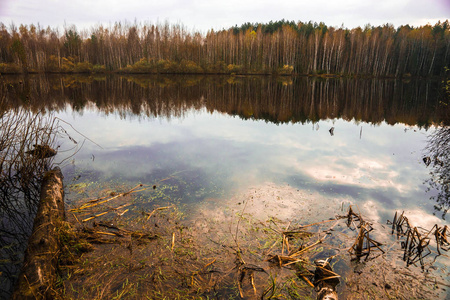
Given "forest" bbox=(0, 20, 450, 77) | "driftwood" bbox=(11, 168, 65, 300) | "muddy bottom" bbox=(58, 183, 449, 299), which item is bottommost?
"muddy bottom" bbox=(58, 183, 449, 299)

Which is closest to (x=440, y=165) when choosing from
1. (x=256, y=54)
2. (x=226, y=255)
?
(x=226, y=255)

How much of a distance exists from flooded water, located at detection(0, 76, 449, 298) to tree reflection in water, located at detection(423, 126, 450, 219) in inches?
2.6

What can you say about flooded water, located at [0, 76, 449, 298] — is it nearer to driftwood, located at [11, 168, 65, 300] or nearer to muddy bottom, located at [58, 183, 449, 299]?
muddy bottom, located at [58, 183, 449, 299]

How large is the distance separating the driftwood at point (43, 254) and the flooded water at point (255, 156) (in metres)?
0.98

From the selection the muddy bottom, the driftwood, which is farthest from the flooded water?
the driftwood

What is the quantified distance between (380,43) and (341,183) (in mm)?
74498

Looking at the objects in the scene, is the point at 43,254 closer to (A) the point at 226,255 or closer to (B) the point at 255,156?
(A) the point at 226,255

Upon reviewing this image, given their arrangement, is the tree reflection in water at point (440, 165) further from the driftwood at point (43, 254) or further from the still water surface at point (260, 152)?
the driftwood at point (43, 254)

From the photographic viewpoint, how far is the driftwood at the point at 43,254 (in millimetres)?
3293

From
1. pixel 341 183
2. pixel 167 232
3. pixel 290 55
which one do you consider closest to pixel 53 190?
pixel 167 232

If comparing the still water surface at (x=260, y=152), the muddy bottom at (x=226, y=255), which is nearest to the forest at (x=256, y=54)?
the still water surface at (x=260, y=152)

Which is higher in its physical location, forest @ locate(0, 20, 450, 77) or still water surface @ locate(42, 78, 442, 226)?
forest @ locate(0, 20, 450, 77)

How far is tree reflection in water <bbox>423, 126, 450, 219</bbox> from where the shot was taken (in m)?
6.70

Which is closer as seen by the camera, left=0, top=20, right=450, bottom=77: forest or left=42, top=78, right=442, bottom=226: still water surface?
left=42, top=78, right=442, bottom=226: still water surface
